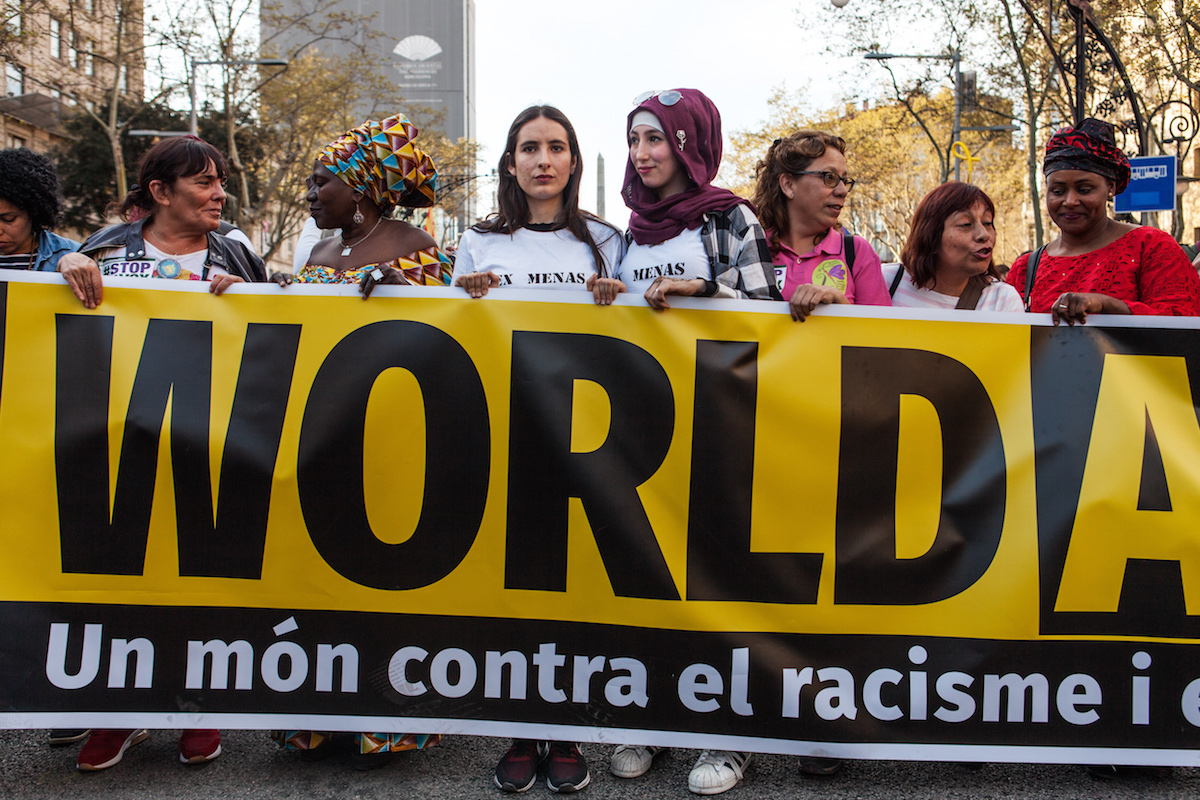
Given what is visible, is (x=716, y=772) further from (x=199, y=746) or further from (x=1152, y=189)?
(x=1152, y=189)

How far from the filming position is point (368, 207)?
128 inches

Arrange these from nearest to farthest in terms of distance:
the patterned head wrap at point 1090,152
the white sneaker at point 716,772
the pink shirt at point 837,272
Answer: the white sneaker at point 716,772 < the pink shirt at point 837,272 < the patterned head wrap at point 1090,152

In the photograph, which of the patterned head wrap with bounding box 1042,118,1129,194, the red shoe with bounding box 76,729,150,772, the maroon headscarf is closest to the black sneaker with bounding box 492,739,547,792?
the red shoe with bounding box 76,729,150,772

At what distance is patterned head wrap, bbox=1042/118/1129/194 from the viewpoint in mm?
3367

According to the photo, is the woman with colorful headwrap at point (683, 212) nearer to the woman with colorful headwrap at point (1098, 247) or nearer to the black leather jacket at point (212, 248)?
the woman with colorful headwrap at point (1098, 247)

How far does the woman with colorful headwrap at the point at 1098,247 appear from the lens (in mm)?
3156

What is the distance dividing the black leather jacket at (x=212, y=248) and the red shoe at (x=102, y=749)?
1.44 meters

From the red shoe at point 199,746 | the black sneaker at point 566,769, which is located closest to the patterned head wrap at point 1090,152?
the black sneaker at point 566,769

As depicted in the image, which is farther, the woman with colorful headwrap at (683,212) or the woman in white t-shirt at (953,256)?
the woman in white t-shirt at (953,256)

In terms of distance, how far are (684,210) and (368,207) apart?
1.06 m

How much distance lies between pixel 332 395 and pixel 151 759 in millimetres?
1218

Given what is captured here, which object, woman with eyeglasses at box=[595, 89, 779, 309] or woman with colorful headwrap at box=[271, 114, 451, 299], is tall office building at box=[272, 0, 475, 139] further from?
woman with eyeglasses at box=[595, 89, 779, 309]

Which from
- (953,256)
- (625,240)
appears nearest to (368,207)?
(625,240)

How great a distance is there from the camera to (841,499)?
2.78 m
